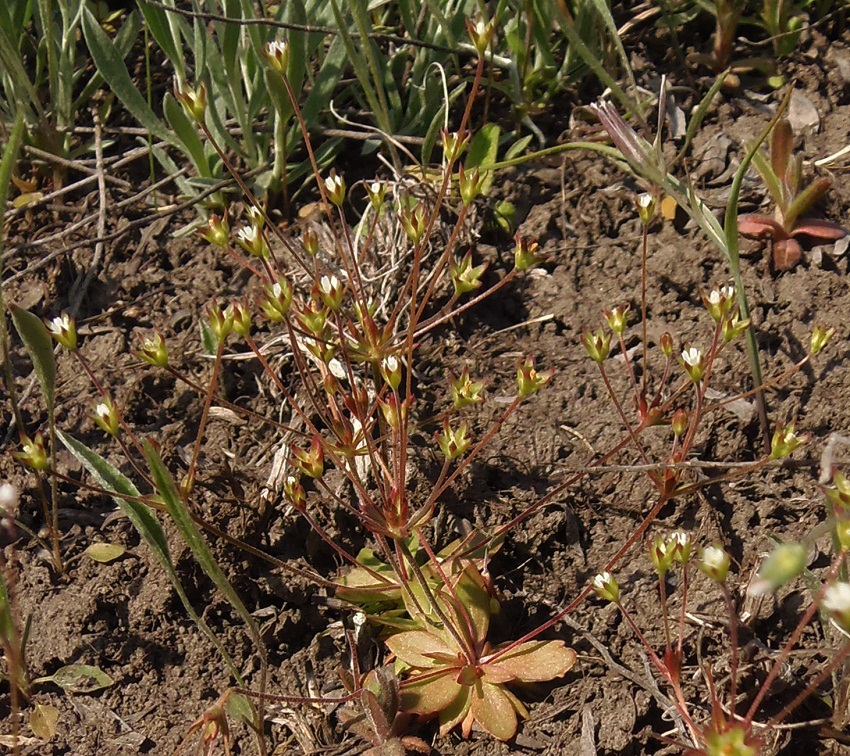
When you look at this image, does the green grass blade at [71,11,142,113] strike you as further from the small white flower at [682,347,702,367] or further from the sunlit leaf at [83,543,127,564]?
the small white flower at [682,347,702,367]

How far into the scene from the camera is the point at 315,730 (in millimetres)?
1938

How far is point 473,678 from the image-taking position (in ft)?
6.28

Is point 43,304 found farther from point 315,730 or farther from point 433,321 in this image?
point 315,730

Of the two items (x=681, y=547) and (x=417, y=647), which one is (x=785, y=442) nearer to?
(x=681, y=547)

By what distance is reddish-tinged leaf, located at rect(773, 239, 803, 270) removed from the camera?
2.43 metres

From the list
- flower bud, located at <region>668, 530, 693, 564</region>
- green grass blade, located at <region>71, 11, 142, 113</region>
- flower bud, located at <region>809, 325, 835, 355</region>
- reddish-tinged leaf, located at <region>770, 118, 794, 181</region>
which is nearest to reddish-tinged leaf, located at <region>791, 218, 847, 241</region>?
reddish-tinged leaf, located at <region>770, 118, 794, 181</region>

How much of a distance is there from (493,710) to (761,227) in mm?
1460

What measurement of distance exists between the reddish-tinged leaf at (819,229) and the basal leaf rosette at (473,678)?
4.32 feet

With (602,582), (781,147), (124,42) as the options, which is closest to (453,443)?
(602,582)

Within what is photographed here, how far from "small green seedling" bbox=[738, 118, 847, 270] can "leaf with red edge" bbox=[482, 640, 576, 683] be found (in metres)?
1.23

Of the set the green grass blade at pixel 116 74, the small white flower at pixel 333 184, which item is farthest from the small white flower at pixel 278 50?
the green grass blade at pixel 116 74

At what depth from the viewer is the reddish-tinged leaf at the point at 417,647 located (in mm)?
1938

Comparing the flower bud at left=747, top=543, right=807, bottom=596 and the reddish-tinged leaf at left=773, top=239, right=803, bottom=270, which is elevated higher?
the flower bud at left=747, top=543, right=807, bottom=596

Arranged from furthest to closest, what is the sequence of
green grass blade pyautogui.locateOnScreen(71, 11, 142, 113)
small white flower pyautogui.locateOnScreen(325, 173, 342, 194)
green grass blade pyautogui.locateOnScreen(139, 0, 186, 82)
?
1. green grass blade pyautogui.locateOnScreen(71, 11, 142, 113)
2. green grass blade pyautogui.locateOnScreen(139, 0, 186, 82)
3. small white flower pyautogui.locateOnScreen(325, 173, 342, 194)
